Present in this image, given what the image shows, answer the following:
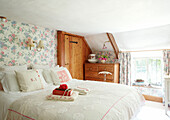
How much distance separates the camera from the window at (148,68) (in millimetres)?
4246

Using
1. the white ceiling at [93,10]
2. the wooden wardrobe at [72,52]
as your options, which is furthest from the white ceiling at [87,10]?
the wooden wardrobe at [72,52]

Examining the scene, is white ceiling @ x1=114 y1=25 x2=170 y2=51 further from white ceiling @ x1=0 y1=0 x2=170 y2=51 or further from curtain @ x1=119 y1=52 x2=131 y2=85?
curtain @ x1=119 y1=52 x2=131 y2=85

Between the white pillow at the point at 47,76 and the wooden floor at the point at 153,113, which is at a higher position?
the white pillow at the point at 47,76

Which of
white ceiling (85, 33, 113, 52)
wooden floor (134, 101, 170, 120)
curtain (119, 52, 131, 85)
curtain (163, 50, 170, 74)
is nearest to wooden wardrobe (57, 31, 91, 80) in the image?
white ceiling (85, 33, 113, 52)

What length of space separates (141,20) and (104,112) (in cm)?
232

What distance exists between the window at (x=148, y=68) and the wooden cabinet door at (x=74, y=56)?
6.58ft

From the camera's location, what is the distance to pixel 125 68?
4430 millimetres

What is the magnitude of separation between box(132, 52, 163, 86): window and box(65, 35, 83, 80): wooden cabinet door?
78.9 inches

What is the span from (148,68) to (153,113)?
5.96 feet

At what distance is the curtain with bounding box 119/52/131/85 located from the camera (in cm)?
438

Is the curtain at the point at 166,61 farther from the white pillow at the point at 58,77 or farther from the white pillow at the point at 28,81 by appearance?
the white pillow at the point at 28,81

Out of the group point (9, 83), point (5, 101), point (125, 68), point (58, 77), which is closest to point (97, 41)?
point (125, 68)

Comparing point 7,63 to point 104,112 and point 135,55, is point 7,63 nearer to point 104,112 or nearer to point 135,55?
point 104,112

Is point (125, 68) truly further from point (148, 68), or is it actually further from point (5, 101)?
point (5, 101)
